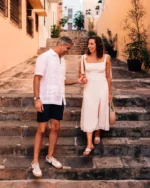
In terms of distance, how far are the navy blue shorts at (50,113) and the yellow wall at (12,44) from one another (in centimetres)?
448

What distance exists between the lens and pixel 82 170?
3209 millimetres

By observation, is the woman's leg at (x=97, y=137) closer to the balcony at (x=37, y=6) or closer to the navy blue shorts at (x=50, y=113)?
the navy blue shorts at (x=50, y=113)

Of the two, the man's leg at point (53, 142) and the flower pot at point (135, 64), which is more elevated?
the flower pot at point (135, 64)

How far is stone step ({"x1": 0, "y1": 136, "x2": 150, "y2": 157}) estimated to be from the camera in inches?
138

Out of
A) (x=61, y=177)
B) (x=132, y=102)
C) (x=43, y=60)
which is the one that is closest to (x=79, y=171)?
(x=61, y=177)

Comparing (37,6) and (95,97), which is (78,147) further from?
(37,6)

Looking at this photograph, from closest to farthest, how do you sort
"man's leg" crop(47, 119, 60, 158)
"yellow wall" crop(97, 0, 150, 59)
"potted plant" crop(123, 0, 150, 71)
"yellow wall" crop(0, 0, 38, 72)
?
"man's leg" crop(47, 119, 60, 158) → "yellow wall" crop(0, 0, 38, 72) → "potted plant" crop(123, 0, 150, 71) → "yellow wall" crop(97, 0, 150, 59)

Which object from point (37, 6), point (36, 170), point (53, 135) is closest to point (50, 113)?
point (53, 135)

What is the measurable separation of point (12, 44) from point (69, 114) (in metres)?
→ 4.96

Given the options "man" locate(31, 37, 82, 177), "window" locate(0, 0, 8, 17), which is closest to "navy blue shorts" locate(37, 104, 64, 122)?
"man" locate(31, 37, 82, 177)

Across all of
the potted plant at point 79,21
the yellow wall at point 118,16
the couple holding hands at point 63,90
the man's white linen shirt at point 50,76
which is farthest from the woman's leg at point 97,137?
the potted plant at point 79,21

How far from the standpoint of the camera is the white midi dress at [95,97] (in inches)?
132

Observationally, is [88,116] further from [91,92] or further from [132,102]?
[132,102]

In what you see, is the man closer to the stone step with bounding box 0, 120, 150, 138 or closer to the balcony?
the stone step with bounding box 0, 120, 150, 138
